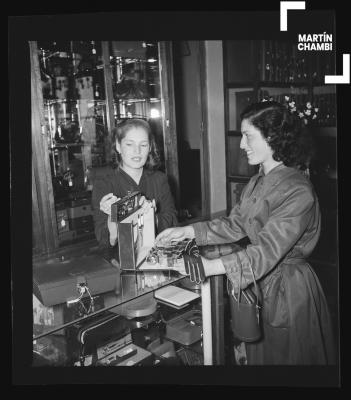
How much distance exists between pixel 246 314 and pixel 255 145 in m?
0.69

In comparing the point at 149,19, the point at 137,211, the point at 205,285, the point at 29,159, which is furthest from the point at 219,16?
the point at 205,285

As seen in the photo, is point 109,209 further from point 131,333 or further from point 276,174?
point 276,174

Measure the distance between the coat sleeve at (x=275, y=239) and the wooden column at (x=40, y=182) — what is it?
1820mm

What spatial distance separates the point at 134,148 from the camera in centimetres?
217

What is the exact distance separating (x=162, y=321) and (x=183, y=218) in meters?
1.78

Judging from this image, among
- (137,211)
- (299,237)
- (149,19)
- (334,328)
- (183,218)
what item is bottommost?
(334,328)

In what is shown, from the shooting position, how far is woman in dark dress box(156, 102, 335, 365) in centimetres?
152

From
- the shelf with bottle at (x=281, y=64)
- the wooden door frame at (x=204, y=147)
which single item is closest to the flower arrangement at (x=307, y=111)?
the shelf with bottle at (x=281, y=64)

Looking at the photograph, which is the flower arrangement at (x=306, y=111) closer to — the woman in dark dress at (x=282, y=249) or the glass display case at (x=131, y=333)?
the woman in dark dress at (x=282, y=249)

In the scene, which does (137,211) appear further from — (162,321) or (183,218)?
(183,218)

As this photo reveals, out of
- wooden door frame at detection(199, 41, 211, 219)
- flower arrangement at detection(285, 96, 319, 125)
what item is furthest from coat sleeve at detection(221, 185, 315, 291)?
wooden door frame at detection(199, 41, 211, 219)

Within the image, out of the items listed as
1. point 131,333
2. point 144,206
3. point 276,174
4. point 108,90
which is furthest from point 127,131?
point 108,90

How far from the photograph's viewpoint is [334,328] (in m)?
1.81

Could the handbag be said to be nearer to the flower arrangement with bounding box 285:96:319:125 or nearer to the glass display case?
the glass display case
